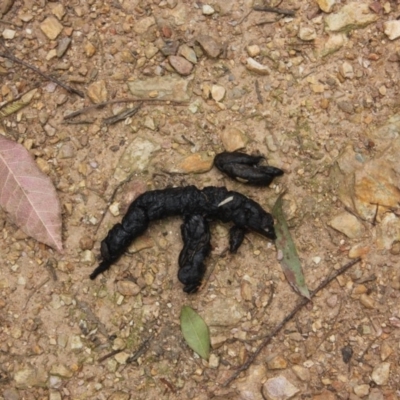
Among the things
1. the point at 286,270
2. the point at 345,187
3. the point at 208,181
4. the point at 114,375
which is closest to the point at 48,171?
the point at 208,181

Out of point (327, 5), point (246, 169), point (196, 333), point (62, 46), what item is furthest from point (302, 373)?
point (62, 46)

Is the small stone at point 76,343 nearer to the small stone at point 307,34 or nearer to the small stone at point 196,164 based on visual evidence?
the small stone at point 196,164

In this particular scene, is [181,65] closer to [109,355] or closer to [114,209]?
[114,209]

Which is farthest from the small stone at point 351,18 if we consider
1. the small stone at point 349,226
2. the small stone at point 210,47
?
the small stone at point 349,226

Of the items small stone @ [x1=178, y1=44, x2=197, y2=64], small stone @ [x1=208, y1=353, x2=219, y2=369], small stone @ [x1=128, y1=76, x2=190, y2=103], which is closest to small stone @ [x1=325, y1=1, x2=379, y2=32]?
small stone @ [x1=178, y1=44, x2=197, y2=64]

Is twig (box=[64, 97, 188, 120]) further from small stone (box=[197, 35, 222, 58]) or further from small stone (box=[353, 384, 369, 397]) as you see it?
small stone (box=[353, 384, 369, 397])

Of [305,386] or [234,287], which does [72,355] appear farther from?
[305,386]
